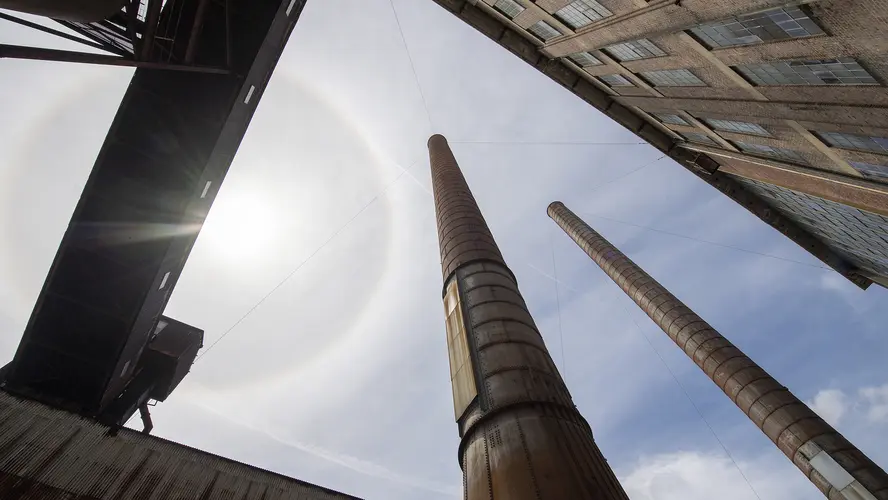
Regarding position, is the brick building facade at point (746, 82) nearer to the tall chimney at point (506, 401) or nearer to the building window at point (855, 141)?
the building window at point (855, 141)

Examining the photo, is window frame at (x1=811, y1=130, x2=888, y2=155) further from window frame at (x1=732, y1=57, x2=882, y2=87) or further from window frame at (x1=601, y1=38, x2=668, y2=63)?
window frame at (x1=601, y1=38, x2=668, y2=63)

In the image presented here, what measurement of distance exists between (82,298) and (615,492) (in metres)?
13.5

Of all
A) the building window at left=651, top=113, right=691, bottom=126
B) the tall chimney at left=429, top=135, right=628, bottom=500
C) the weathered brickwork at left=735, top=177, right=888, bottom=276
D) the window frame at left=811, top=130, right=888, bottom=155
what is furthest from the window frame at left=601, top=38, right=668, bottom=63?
the weathered brickwork at left=735, top=177, right=888, bottom=276

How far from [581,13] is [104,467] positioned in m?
17.9

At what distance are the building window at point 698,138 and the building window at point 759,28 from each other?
7.66 metres

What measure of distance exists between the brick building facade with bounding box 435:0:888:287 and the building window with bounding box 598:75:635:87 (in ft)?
0.28

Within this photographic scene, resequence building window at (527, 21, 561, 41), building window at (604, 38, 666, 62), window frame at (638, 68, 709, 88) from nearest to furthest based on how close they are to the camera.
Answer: building window at (604, 38, 666, 62)
window frame at (638, 68, 709, 88)
building window at (527, 21, 561, 41)

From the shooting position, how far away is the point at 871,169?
1051cm

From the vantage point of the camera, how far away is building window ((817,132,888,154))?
9304 mm

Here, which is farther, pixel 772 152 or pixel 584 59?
pixel 584 59

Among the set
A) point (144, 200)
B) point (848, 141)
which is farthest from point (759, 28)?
point (144, 200)

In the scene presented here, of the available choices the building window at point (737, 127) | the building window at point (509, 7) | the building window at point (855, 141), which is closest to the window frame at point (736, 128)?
the building window at point (737, 127)

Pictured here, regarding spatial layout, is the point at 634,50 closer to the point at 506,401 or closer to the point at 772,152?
the point at 772,152

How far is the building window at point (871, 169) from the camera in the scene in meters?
10.2
